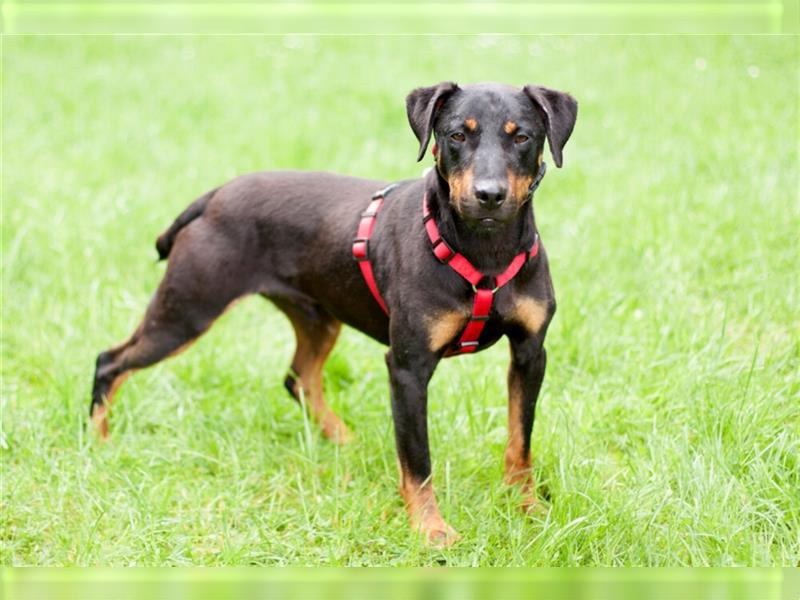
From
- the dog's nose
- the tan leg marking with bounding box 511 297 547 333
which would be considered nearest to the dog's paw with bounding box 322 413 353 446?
the tan leg marking with bounding box 511 297 547 333

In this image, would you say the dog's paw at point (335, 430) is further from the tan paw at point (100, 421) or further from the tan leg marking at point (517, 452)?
the tan paw at point (100, 421)

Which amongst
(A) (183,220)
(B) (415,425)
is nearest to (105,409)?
(A) (183,220)

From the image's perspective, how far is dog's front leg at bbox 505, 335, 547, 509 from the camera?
3844mm

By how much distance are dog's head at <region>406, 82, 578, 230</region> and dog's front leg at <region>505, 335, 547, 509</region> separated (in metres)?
0.60

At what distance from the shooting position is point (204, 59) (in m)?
10.8

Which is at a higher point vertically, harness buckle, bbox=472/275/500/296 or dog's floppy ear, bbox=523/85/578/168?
dog's floppy ear, bbox=523/85/578/168

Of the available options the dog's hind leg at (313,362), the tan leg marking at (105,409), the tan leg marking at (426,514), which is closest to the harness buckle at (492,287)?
the tan leg marking at (426,514)

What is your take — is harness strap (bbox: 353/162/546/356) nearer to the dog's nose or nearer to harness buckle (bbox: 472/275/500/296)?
harness buckle (bbox: 472/275/500/296)

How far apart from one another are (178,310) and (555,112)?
6.68ft

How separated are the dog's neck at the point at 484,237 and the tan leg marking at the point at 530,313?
165 millimetres

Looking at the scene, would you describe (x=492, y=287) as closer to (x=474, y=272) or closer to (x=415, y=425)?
Answer: (x=474, y=272)

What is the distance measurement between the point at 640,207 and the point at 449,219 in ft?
10.5

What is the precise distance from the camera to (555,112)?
11.8ft

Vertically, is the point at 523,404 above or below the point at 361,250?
below
